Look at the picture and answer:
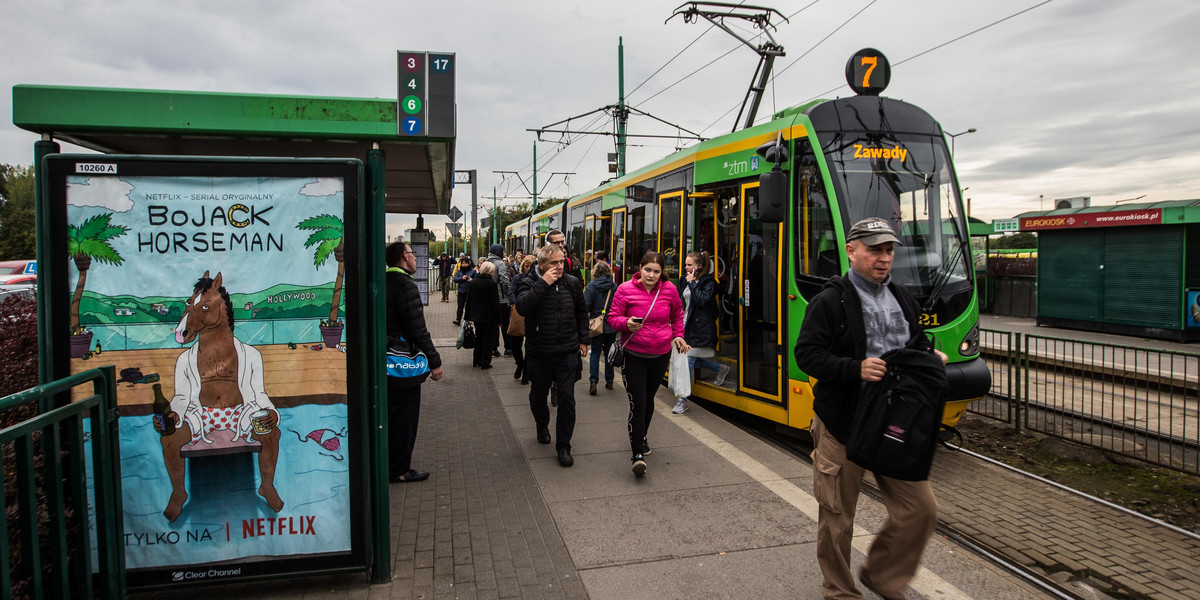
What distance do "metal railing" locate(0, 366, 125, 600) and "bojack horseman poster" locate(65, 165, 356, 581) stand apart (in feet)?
0.58

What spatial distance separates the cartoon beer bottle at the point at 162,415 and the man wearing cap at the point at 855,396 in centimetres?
280

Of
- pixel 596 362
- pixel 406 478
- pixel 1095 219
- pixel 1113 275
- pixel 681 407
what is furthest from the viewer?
pixel 1095 219

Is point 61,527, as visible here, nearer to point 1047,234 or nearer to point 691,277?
point 691,277

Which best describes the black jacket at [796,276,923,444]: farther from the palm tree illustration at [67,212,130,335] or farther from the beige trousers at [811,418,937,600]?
the palm tree illustration at [67,212,130,335]

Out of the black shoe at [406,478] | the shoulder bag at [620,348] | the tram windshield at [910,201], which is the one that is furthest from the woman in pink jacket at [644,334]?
the tram windshield at [910,201]

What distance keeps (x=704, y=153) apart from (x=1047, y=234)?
45.2 ft

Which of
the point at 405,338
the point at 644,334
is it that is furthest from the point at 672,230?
the point at 405,338

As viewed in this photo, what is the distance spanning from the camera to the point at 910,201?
6355 mm

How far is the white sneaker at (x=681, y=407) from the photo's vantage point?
24.7ft

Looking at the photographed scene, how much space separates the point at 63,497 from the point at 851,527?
3.19 metres

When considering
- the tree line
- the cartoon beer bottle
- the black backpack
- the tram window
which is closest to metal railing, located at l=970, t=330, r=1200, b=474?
the tram window

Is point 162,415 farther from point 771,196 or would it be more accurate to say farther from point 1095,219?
point 1095,219

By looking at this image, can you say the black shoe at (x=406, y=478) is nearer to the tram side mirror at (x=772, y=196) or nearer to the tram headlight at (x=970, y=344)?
the tram side mirror at (x=772, y=196)

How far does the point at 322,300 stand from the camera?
3.42m
